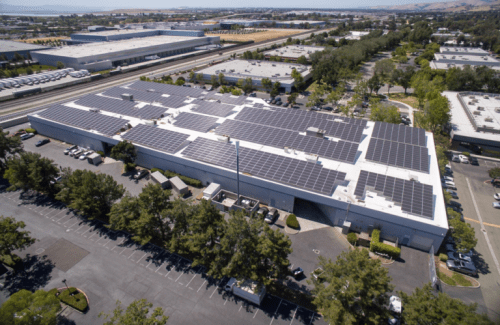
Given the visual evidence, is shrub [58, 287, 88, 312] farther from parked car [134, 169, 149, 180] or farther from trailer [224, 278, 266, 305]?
parked car [134, 169, 149, 180]

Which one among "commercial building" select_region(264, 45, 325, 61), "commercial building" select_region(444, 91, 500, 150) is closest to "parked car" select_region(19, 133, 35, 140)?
"commercial building" select_region(444, 91, 500, 150)

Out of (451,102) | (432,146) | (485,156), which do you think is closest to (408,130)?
(432,146)

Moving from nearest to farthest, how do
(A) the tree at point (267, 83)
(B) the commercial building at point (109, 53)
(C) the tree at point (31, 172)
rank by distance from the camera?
(C) the tree at point (31, 172)
(A) the tree at point (267, 83)
(B) the commercial building at point (109, 53)

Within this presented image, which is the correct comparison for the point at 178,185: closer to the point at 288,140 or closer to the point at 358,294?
the point at 288,140

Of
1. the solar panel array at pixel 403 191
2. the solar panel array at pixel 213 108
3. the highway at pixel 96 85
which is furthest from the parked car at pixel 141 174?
the highway at pixel 96 85

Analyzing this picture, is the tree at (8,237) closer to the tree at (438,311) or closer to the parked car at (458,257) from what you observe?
the tree at (438,311)

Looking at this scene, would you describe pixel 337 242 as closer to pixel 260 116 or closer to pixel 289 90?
pixel 260 116
